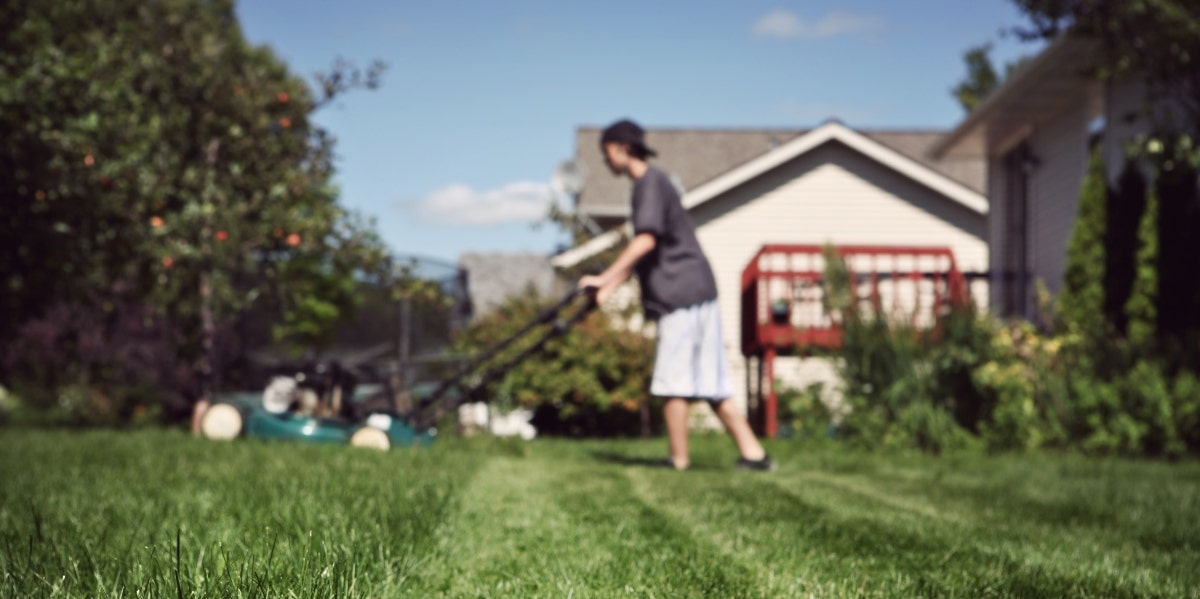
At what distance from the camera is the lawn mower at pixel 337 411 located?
28.5 ft

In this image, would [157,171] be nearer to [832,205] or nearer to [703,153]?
[832,205]

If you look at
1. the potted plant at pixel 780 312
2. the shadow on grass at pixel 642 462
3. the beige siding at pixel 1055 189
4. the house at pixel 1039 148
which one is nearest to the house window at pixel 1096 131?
the house at pixel 1039 148

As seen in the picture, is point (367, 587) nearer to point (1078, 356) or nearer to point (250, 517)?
point (250, 517)

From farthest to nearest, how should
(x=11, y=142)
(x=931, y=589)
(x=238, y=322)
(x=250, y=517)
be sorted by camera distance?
(x=238, y=322)
(x=11, y=142)
(x=250, y=517)
(x=931, y=589)

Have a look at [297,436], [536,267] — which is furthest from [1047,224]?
A: [536,267]

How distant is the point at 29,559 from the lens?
2799mm

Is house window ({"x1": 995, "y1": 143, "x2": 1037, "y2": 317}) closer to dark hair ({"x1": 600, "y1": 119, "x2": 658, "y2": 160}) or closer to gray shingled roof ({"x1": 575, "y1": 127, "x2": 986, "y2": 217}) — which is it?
gray shingled roof ({"x1": 575, "y1": 127, "x2": 986, "y2": 217})

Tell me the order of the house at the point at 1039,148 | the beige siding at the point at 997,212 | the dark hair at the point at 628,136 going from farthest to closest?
1. the beige siding at the point at 997,212
2. the house at the point at 1039,148
3. the dark hair at the point at 628,136

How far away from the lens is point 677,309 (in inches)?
283

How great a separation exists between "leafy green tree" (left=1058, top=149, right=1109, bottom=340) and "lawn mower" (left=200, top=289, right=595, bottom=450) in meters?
5.64

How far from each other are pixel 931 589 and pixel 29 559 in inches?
81.7

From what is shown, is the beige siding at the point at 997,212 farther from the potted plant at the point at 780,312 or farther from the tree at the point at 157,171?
the tree at the point at 157,171

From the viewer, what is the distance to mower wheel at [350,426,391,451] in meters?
8.36

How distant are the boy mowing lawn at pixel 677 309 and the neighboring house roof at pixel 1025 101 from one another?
6.23 meters
